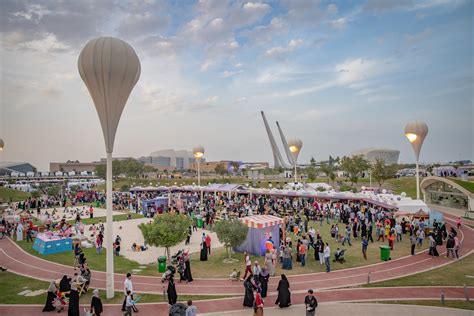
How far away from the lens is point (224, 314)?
988 cm

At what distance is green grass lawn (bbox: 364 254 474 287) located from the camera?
1240 cm

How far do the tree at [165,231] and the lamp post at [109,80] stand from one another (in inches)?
105

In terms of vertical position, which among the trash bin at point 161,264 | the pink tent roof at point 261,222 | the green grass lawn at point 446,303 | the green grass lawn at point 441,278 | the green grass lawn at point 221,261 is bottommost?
the green grass lawn at point 221,261

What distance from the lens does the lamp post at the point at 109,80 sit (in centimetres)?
1157

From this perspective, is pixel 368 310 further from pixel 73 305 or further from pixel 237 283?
pixel 73 305

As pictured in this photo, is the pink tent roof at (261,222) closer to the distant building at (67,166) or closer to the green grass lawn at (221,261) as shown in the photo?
the green grass lawn at (221,261)

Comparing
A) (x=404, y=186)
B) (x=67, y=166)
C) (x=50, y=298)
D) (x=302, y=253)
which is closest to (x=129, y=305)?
(x=50, y=298)

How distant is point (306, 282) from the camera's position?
511 inches

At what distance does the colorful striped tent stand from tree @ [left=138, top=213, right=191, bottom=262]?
3777mm

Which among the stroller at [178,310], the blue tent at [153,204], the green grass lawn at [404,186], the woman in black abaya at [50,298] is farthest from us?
the green grass lawn at [404,186]

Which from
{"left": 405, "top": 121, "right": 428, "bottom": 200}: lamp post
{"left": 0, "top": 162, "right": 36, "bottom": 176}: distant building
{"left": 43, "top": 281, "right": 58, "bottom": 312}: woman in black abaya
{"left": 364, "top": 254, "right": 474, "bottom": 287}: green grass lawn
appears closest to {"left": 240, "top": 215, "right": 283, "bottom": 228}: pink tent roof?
{"left": 364, "top": 254, "right": 474, "bottom": 287}: green grass lawn

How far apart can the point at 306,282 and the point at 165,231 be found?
661 cm

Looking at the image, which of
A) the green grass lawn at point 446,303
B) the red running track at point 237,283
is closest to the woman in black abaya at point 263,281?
the red running track at point 237,283

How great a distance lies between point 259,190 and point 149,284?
78.8 ft
